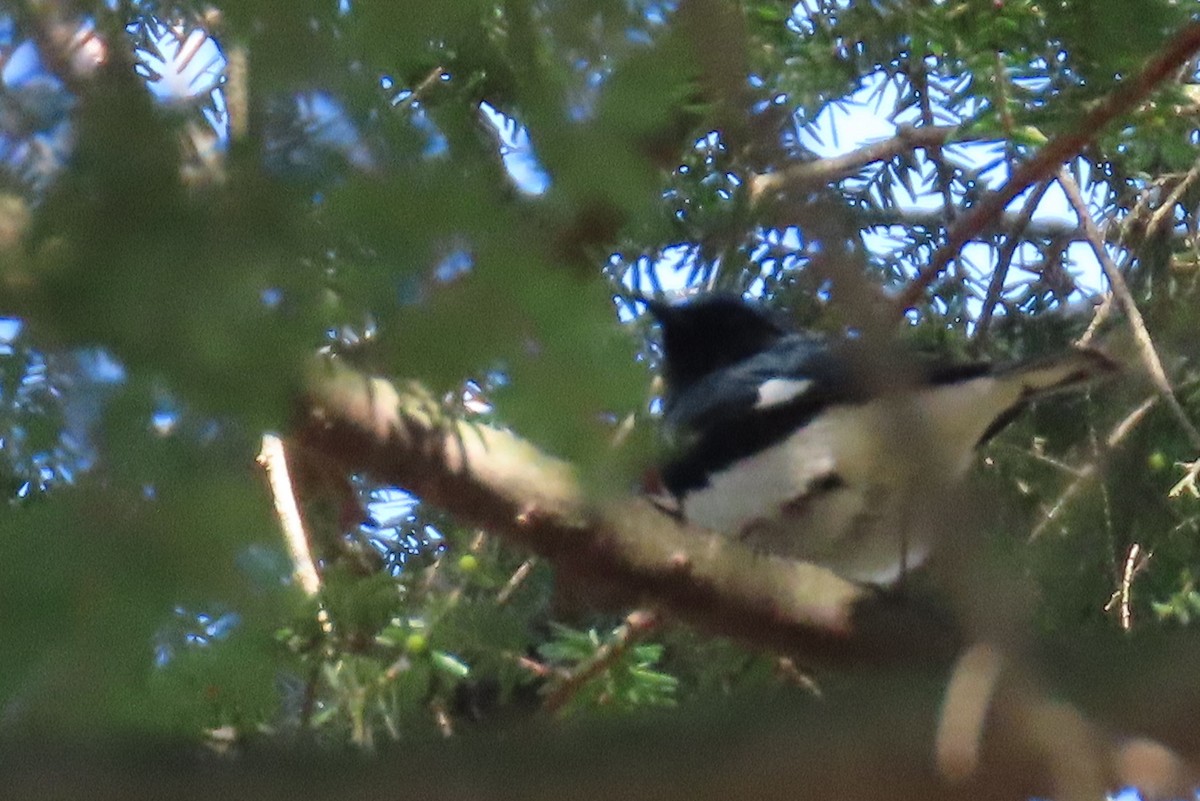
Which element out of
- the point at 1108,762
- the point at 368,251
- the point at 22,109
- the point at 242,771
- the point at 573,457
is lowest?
the point at 1108,762

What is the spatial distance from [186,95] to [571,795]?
1.33ft

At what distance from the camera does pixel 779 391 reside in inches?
86.5

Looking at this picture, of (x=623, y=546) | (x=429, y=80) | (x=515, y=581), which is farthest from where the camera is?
(x=515, y=581)

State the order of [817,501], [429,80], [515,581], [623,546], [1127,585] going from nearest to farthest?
[623,546], [429,80], [1127,585], [515,581], [817,501]

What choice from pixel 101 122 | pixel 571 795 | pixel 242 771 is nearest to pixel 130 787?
pixel 242 771

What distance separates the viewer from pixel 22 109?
0.66 m

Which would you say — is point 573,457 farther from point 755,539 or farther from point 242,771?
point 755,539

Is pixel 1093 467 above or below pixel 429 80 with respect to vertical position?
below

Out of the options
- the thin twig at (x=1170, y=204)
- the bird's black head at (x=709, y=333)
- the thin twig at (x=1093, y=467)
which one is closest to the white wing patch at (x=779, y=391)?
the bird's black head at (x=709, y=333)

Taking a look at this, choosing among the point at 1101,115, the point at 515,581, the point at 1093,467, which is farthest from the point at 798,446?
the point at 1101,115

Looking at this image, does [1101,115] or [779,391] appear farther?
[779,391]

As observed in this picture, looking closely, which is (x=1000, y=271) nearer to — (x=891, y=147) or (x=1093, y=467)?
(x=891, y=147)

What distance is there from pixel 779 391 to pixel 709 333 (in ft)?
1.20

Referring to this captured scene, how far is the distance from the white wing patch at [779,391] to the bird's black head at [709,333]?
243 millimetres
